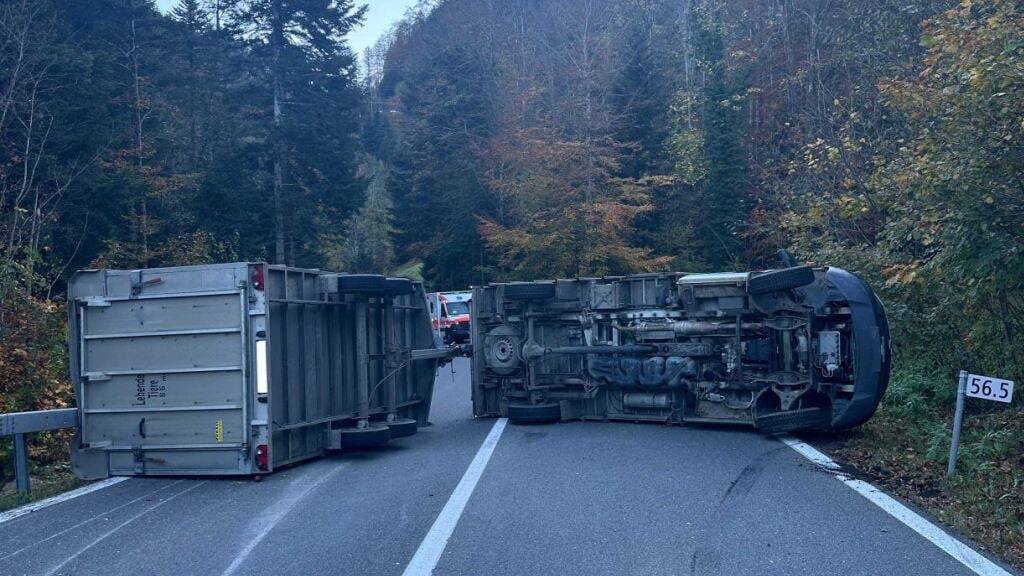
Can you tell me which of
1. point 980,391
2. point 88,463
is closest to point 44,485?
point 88,463

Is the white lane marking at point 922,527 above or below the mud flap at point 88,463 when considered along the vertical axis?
below

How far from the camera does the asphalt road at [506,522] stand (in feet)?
21.7

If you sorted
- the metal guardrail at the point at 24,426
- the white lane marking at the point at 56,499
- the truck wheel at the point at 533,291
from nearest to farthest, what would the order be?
the white lane marking at the point at 56,499, the metal guardrail at the point at 24,426, the truck wheel at the point at 533,291

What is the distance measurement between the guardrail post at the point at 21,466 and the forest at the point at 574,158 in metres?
2.71

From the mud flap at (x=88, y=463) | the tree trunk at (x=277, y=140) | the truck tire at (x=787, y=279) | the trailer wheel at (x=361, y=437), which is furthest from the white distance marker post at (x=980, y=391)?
the tree trunk at (x=277, y=140)

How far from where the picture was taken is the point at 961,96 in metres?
11.0

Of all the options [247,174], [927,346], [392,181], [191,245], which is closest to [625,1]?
[392,181]

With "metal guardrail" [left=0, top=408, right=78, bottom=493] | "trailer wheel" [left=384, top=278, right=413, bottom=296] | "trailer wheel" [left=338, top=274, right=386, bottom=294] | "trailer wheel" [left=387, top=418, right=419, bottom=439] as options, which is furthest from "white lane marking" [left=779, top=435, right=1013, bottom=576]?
"metal guardrail" [left=0, top=408, right=78, bottom=493]

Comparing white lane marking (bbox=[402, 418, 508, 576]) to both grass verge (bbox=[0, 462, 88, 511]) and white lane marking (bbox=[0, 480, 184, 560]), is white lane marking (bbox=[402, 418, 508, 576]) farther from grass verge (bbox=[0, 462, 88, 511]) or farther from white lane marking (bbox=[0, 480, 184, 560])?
grass verge (bbox=[0, 462, 88, 511])

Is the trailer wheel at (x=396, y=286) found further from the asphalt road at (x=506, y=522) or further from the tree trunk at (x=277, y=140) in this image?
the tree trunk at (x=277, y=140)

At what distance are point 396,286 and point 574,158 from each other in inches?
941

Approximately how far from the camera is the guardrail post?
948cm

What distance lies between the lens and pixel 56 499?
916 centimetres

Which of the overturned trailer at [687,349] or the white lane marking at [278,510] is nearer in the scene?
the white lane marking at [278,510]
